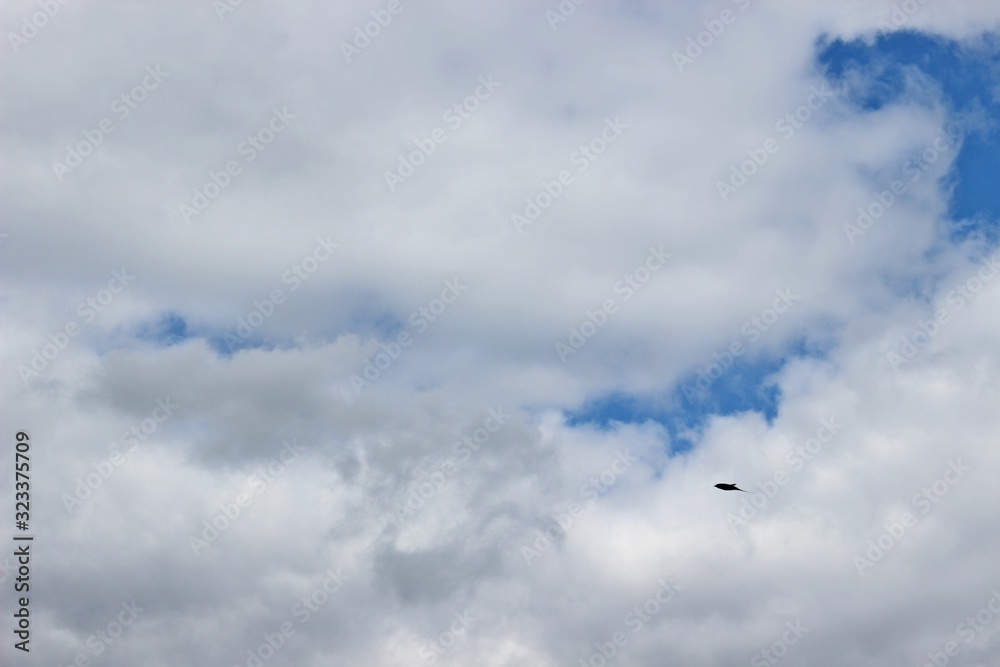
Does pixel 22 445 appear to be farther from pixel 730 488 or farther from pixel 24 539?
pixel 730 488

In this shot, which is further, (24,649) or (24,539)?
(24,539)

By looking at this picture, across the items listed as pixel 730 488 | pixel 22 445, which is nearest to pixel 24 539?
pixel 22 445

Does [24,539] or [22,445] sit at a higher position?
[22,445]

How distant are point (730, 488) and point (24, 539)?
94.8 metres

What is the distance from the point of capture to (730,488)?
8506 cm

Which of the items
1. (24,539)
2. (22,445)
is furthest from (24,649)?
(22,445)

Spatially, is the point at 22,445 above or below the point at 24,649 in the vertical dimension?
above

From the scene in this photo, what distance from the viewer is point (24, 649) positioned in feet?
271

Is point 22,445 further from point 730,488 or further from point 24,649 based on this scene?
point 730,488

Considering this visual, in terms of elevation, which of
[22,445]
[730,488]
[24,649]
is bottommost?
[24,649]

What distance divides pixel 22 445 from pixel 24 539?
1388cm

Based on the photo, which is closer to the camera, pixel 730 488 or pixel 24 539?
pixel 730 488

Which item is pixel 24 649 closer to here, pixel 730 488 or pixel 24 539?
pixel 24 539

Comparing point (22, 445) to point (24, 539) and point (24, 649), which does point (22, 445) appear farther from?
point (24, 649)
